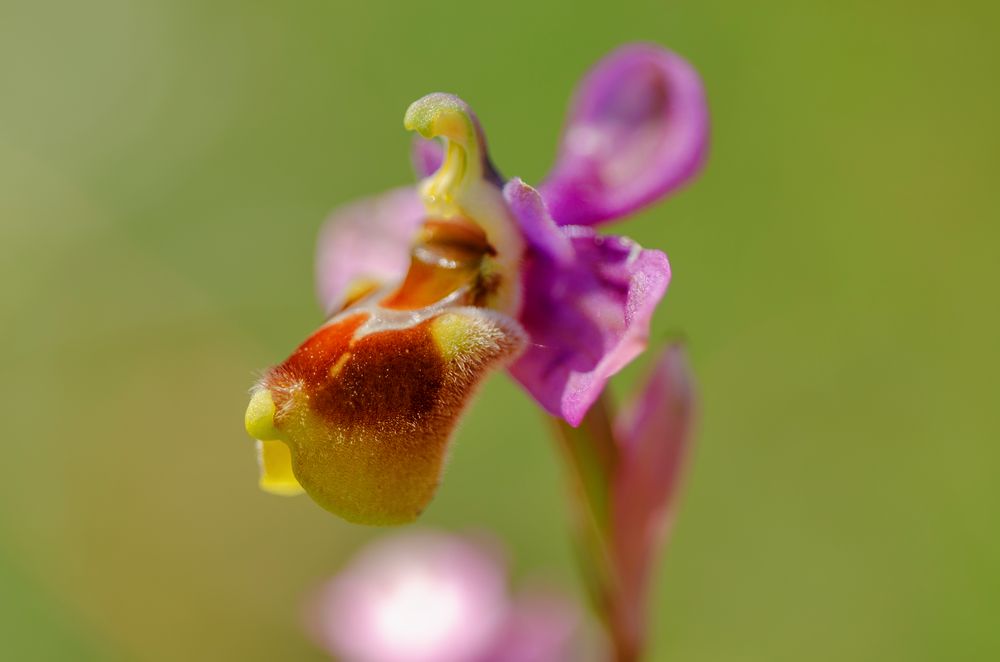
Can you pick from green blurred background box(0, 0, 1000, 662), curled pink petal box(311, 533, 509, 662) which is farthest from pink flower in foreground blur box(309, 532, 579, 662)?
green blurred background box(0, 0, 1000, 662)

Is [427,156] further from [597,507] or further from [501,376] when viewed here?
[501,376]

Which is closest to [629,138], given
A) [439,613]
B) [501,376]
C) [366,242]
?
[366,242]

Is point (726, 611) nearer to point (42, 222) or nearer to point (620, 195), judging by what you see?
point (620, 195)

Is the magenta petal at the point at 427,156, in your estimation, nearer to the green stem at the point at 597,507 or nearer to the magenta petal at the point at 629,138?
the magenta petal at the point at 629,138

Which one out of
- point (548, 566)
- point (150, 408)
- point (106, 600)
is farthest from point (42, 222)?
point (548, 566)

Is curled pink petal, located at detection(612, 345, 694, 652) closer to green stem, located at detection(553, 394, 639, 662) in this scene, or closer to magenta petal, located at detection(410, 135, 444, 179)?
green stem, located at detection(553, 394, 639, 662)

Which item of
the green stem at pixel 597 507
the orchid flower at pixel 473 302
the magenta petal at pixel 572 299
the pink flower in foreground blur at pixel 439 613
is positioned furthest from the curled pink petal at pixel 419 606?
the magenta petal at pixel 572 299
